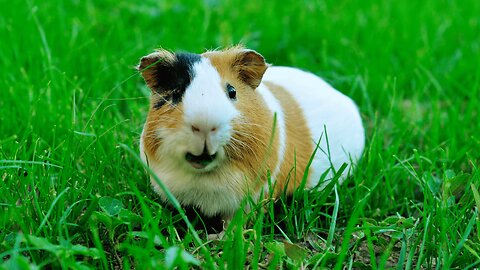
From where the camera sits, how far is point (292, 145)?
2992 millimetres

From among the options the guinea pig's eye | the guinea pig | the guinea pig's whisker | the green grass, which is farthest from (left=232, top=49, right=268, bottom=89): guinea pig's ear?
the green grass

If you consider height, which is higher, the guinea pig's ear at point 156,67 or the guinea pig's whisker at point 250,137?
the guinea pig's ear at point 156,67

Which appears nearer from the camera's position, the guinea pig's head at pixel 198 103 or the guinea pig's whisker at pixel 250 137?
the guinea pig's head at pixel 198 103

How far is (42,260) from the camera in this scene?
2400 mm

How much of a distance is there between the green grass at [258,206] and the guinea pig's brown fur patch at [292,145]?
10cm

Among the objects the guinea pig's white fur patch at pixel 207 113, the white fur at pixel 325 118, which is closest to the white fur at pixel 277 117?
the white fur at pixel 325 118

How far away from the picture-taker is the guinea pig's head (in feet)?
7.87

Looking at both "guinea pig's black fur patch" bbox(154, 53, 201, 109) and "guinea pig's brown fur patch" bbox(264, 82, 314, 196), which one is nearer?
"guinea pig's black fur patch" bbox(154, 53, 201, 109)

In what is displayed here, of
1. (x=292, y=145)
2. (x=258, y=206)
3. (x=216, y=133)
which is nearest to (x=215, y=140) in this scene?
(x=216, y=133)

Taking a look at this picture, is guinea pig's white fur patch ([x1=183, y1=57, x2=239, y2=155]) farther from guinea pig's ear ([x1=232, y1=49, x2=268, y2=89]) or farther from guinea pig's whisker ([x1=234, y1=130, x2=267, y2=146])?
guinea pig's ear ([x1=232, y1=49, x2=268, y2=89])

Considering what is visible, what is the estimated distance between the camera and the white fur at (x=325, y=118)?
10.6 feet

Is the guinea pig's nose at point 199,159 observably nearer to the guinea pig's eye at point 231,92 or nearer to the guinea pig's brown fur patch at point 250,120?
the guinea pig's brown fur patch at point 250,120

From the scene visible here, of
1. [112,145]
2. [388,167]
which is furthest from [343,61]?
[112,145]

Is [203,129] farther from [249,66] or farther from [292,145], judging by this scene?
[292,145]
